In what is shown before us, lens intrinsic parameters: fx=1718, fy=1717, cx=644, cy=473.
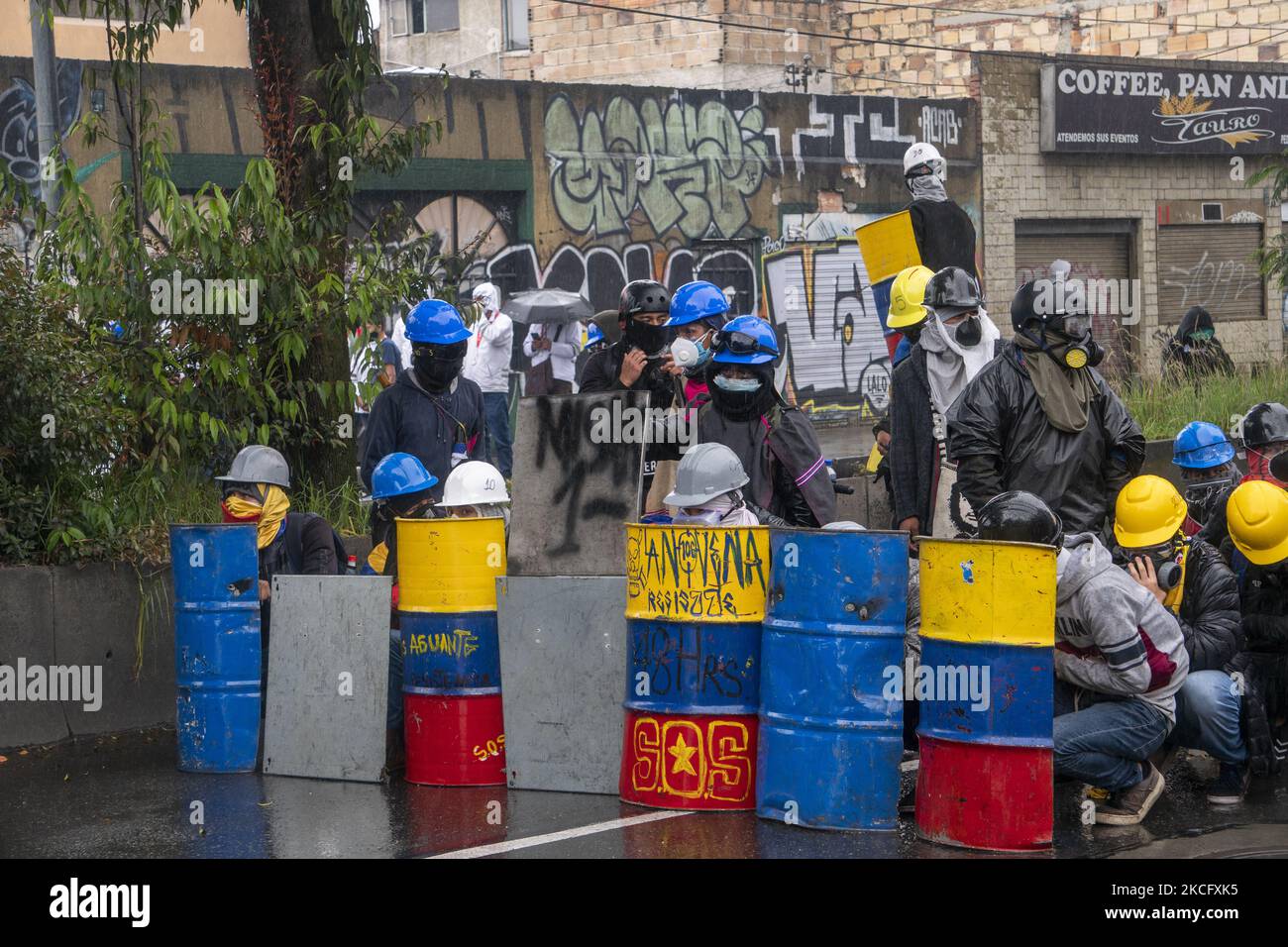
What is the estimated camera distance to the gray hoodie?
620 centimetres

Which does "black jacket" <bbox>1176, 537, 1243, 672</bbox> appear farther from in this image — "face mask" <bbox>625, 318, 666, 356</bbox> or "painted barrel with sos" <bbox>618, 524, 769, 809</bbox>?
"face mask" <bbox>625, 318, 666, 356</bbox>

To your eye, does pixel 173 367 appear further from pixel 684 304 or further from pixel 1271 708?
pixel 1271 708

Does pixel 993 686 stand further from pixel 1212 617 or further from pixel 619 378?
pixel 619 378

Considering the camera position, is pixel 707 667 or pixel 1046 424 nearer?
pixel 707 667

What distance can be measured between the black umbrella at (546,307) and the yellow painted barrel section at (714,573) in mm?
10717

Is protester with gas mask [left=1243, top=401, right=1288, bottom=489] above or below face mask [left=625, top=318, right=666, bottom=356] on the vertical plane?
below

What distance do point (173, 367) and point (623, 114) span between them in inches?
480

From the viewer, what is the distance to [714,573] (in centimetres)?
647

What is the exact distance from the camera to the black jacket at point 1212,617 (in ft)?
22.8

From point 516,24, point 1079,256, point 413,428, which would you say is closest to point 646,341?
point 413,428

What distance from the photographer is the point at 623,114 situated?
67.5 ft

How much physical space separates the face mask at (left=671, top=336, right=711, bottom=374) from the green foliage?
6706 millimetres
